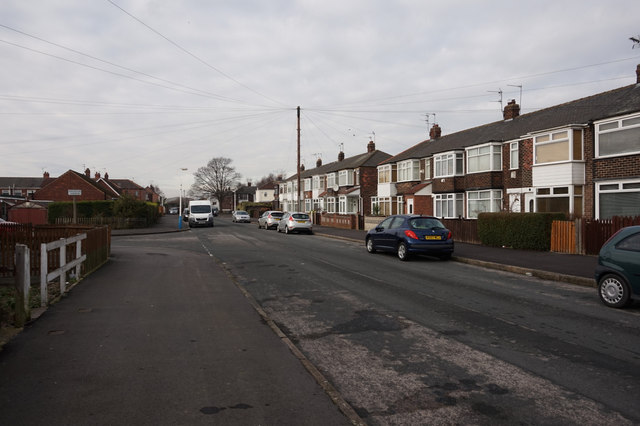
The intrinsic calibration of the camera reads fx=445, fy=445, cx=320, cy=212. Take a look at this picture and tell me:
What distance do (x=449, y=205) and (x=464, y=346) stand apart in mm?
24779

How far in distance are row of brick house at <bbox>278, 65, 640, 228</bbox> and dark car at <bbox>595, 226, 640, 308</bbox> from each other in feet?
39.3

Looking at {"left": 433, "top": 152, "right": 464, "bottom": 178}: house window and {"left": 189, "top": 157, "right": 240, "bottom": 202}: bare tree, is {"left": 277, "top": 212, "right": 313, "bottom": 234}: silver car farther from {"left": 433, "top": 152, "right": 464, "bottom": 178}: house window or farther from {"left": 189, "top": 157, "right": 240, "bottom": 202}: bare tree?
{"left": 189, "top": 157, "right": 240, "bottom": 202}: bare tree

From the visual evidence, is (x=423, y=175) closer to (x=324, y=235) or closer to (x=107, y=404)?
(x=324, y=235)

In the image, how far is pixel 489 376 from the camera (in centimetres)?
436

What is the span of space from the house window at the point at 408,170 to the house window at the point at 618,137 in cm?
1512

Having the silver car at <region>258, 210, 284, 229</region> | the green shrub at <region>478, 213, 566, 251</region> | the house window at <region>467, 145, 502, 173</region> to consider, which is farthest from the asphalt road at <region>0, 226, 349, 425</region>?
the silver car at <region>258, 210, 284, 229</region>

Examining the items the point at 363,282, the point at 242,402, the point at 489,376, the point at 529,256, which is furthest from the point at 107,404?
the point at 529,256

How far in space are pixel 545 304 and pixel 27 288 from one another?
832cm

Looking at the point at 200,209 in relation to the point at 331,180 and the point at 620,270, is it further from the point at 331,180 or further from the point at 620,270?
the point at 620,270

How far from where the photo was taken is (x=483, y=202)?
2639 cm

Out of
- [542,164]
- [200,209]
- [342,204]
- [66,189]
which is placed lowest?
[200,209]

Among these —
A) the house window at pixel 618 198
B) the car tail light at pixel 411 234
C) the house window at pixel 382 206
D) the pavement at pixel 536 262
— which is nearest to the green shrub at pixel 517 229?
the pavement at pixel 536 262

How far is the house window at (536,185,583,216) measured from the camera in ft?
67.4

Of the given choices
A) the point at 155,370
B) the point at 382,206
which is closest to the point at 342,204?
the point at 382,206
